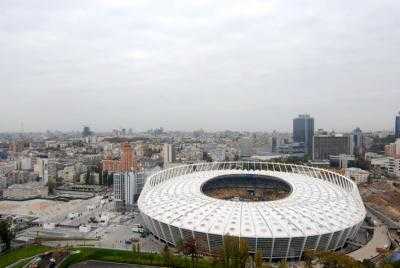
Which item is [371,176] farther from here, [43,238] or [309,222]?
[43,238]

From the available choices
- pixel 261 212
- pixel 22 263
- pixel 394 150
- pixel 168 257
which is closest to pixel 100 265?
pixel 22 263

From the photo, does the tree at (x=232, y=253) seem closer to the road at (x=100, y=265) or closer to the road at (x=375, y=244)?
the road at (x=100, y=265)

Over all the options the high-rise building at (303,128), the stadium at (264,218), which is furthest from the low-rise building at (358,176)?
the high-rise building at (303,128)

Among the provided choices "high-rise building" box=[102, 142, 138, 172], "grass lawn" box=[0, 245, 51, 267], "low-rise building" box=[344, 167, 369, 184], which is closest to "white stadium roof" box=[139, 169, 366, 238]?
"grass lawn" box=[0, 245, 51, 267]

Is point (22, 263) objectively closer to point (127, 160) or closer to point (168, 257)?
point (168, 257)

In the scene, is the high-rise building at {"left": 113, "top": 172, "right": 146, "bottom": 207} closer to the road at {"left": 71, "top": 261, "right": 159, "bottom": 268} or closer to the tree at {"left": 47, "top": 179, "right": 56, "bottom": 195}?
the tree at {"left": 47, "top": 179, "right": 56, "bottom": 195}
